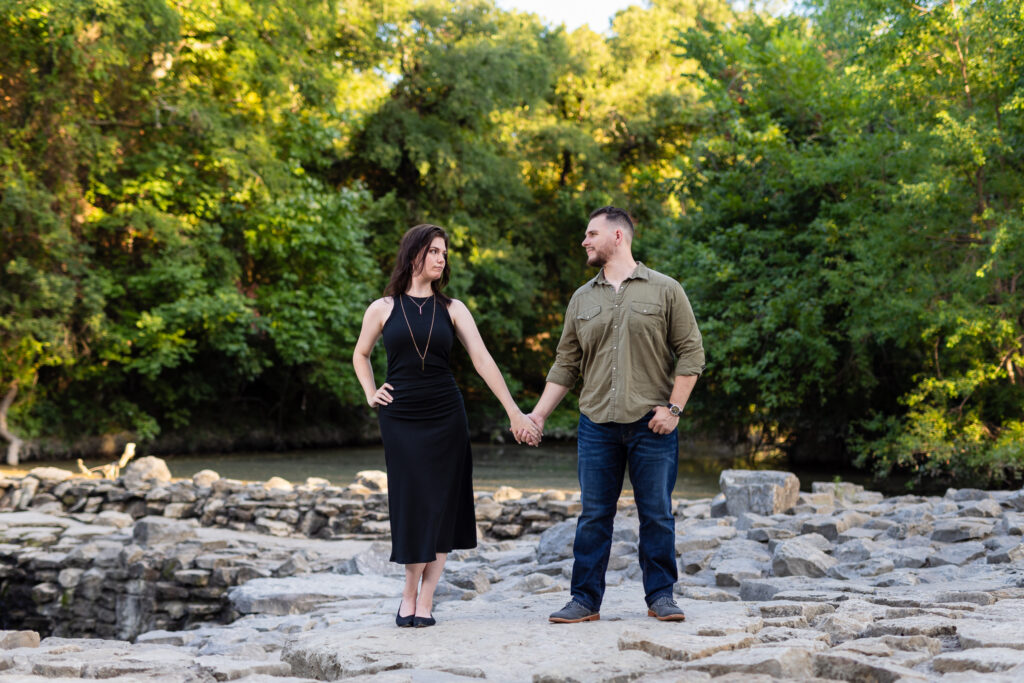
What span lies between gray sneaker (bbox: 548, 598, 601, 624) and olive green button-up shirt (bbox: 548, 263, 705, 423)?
3.07 feet

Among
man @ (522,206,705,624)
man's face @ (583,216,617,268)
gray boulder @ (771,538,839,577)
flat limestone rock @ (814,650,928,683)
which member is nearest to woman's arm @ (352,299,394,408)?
man @ (522,206,705,624)

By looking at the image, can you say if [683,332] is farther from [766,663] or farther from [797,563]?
[797,563]

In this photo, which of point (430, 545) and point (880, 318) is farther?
point (880, 318)

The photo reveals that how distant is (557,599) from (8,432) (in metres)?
18.3

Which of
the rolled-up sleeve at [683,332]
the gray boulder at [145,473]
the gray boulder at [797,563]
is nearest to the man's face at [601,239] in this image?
the rolled-up sleeve at [683,332]

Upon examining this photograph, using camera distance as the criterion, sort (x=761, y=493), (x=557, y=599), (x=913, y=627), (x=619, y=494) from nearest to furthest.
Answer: (x=913, y=627) < (x=619, y=494) < (x=557, y=599) < (x=761, y=493)

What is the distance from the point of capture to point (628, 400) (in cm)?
473

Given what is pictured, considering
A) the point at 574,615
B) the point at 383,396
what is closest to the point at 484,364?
the point at 383,396

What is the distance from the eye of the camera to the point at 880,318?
15.1 m

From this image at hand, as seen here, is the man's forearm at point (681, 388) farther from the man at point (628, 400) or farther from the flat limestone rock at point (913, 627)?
the flat limestone rock at point (913, 627)

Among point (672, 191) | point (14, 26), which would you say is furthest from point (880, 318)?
point (14, 26)

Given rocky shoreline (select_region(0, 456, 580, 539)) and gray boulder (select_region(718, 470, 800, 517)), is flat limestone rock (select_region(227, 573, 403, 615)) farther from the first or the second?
gray boulder (select_region(718, 470, 800, 517))

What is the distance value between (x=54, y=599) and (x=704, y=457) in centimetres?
1717

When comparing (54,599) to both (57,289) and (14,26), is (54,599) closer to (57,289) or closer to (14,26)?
(57,289)
